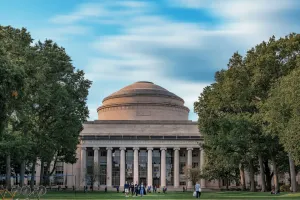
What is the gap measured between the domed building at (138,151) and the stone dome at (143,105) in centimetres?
34

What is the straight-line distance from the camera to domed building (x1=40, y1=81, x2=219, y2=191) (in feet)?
408

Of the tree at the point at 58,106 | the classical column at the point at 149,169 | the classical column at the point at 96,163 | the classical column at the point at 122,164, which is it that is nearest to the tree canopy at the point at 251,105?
the tree at the point at 58,106

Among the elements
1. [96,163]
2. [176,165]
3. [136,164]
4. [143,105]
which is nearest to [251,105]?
[96,163]

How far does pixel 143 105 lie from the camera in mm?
134375

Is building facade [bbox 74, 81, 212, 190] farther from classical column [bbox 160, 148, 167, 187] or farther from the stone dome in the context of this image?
the stone dome

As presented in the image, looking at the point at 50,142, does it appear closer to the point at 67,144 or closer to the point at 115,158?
the point at 67,144

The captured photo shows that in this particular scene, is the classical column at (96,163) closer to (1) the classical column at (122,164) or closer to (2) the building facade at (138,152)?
(2) the building facade at (138,152)

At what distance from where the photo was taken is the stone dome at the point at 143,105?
134 metres

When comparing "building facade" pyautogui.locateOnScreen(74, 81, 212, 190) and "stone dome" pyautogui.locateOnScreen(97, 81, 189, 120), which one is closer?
"building facade" pyautogui.locateOnScreen(74, 81, 212, 190)

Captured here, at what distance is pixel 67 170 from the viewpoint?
12875 cm

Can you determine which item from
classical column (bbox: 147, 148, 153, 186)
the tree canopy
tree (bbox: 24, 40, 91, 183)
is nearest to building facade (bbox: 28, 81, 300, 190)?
classical column (bbox: 147, 148, 153, 186)

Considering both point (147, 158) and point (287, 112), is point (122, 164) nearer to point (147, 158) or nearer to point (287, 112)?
point (147, 158)

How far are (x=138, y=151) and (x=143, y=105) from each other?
13.0 metres

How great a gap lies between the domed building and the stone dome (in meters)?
0.34
